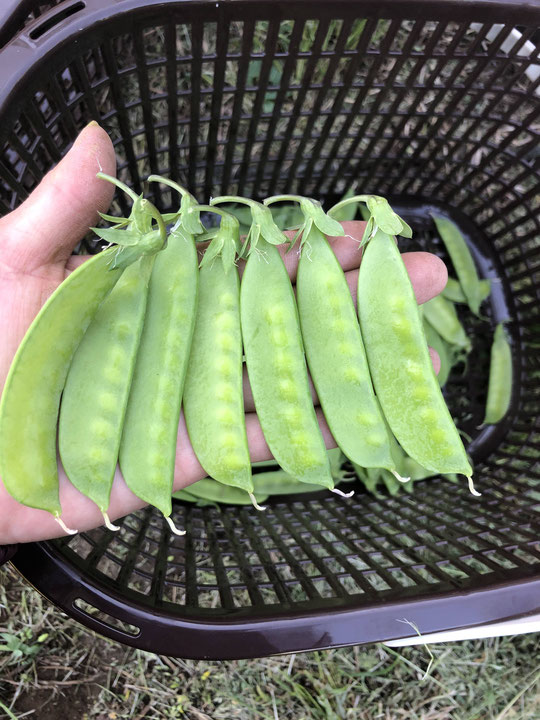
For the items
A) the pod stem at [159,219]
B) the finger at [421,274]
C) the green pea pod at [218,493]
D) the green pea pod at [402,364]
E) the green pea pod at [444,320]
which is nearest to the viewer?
the pod stem at [159,219]

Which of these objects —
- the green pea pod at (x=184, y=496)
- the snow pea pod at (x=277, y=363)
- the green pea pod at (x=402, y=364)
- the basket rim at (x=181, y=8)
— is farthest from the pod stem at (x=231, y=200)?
the green pea pod at (x=184, y=496)

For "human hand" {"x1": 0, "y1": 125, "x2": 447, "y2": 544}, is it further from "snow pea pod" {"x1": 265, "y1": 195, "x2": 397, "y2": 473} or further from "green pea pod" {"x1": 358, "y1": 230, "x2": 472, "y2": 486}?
"green pea pod" {"x1": 358, "y1": 230, "x2": 472, "y2": 486}

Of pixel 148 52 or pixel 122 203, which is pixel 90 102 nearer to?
pixel 122 203

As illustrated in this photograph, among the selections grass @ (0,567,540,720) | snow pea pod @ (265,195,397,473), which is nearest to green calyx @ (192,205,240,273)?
snow pea pod @ (265,195,397,473)

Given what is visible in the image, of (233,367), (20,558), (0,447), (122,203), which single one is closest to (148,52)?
(122,203)

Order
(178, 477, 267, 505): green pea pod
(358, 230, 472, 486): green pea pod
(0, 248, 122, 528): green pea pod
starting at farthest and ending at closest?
(178, 477, 267, 505): green pea pod < (358, 230, 472, 486): green pea pod < (0, 248, 122, 528): green pea pod

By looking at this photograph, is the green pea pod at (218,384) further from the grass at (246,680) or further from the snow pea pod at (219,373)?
the grass at (246,680)

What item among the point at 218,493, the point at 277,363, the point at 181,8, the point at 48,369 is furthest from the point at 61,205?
the point at 218,493
